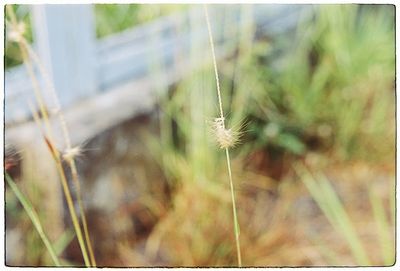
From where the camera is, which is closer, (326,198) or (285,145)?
(326,198)

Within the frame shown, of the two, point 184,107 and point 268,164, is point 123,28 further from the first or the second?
point 268,164

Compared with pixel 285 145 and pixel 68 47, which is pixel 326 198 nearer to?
pixel 285 145

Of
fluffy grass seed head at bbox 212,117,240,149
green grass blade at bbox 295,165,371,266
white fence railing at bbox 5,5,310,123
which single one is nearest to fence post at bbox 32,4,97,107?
white fence railing at bbox 5,5,310,123

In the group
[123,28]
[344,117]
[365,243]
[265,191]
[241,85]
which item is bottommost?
[365,243]

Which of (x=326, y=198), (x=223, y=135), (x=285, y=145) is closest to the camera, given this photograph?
(x=223, y=135)

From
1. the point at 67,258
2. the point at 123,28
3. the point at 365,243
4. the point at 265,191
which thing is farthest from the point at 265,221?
the point at 123,28

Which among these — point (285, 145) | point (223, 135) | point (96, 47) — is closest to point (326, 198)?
point (285, 145)

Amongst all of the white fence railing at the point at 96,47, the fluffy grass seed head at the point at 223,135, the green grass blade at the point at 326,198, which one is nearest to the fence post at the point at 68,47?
the white fence railing at the point at 96,47
